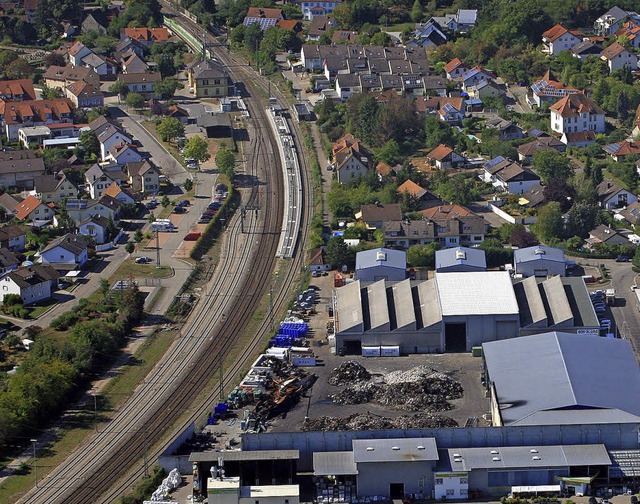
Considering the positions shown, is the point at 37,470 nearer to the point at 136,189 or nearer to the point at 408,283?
the point at 408,283

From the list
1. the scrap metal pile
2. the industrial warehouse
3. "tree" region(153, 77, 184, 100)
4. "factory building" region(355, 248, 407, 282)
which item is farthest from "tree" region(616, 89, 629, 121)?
the scrap metal pile

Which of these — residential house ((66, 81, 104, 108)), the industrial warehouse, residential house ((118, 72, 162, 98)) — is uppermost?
residential house ((118, 72, 162, 98))

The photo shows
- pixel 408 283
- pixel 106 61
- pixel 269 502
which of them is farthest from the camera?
pixel 106 61

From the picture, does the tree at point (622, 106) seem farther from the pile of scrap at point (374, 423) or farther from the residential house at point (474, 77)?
the pile of scrap at point (374, 423)

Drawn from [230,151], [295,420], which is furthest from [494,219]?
[295,420]

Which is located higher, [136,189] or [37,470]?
[136,189]

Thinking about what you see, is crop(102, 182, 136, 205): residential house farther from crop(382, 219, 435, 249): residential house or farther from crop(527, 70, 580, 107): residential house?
crop(527, 70, 580, 107): residential house
